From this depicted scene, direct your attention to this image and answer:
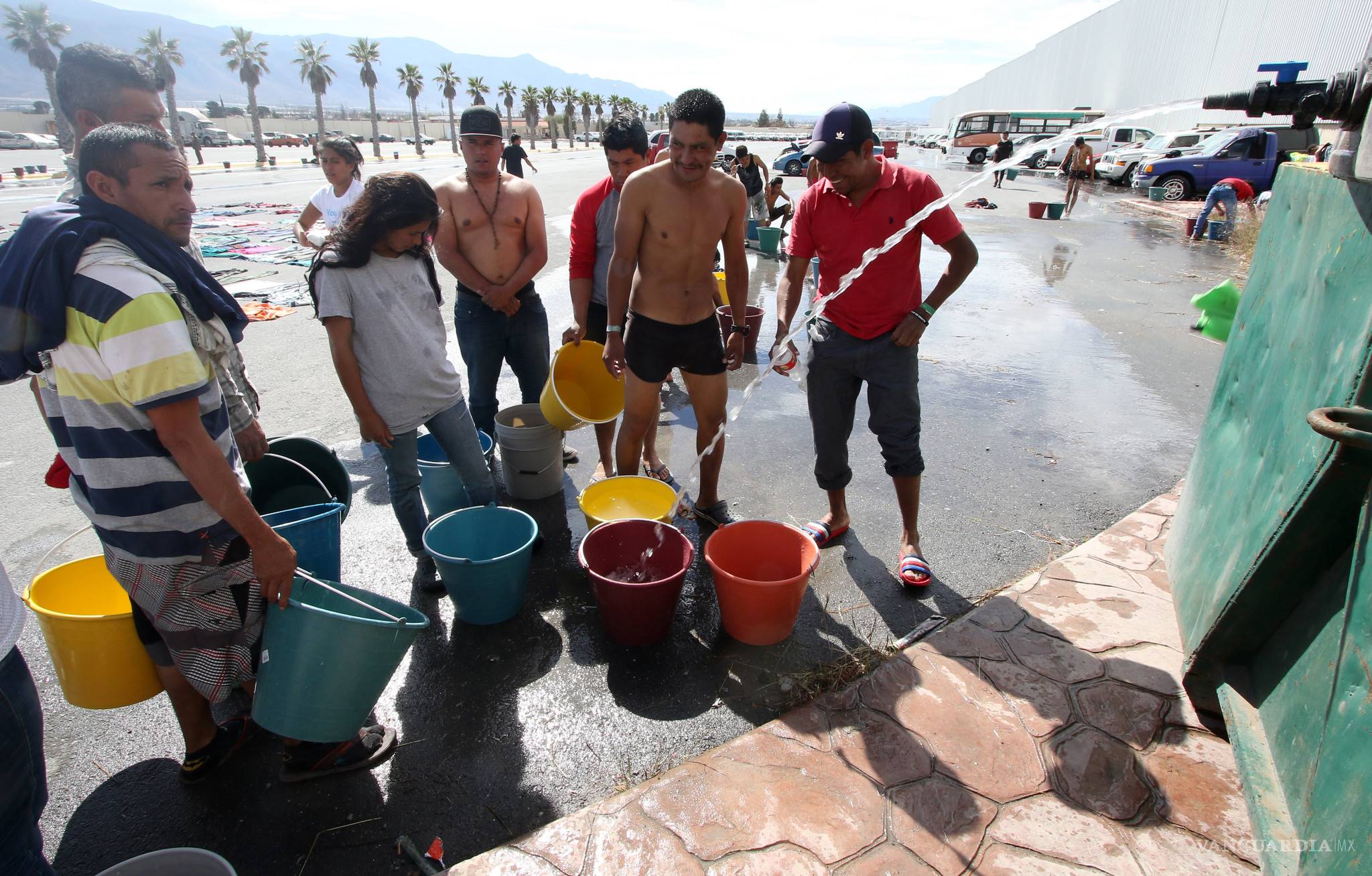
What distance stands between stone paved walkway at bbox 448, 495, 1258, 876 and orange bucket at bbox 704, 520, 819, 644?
0.38 m

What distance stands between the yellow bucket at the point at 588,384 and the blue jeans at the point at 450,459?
0.96 m

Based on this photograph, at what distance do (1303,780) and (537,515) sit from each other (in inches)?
129

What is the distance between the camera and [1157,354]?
676cm

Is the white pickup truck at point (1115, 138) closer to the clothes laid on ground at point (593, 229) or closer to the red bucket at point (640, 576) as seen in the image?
the clothes laid on ground at point (593, 229)

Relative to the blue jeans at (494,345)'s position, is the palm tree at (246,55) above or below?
above

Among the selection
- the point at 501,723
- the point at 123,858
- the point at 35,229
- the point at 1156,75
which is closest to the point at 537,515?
the point at 501,723

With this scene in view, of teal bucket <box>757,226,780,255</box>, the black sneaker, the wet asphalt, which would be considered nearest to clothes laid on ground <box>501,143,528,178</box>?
teal bucket <box>757,226,780,255</box>

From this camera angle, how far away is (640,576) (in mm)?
3012

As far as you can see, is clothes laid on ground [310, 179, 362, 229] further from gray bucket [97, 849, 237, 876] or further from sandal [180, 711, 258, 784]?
gray bucket [97, 849, 237, 876]

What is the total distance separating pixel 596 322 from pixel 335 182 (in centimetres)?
255

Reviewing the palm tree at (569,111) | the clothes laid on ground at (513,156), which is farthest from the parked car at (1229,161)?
the palm tree at (569,111)

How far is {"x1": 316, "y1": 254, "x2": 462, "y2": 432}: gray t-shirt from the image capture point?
264 centimetres

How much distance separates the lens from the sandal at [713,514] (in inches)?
149

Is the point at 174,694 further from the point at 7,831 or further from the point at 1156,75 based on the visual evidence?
the point at 1156,75
